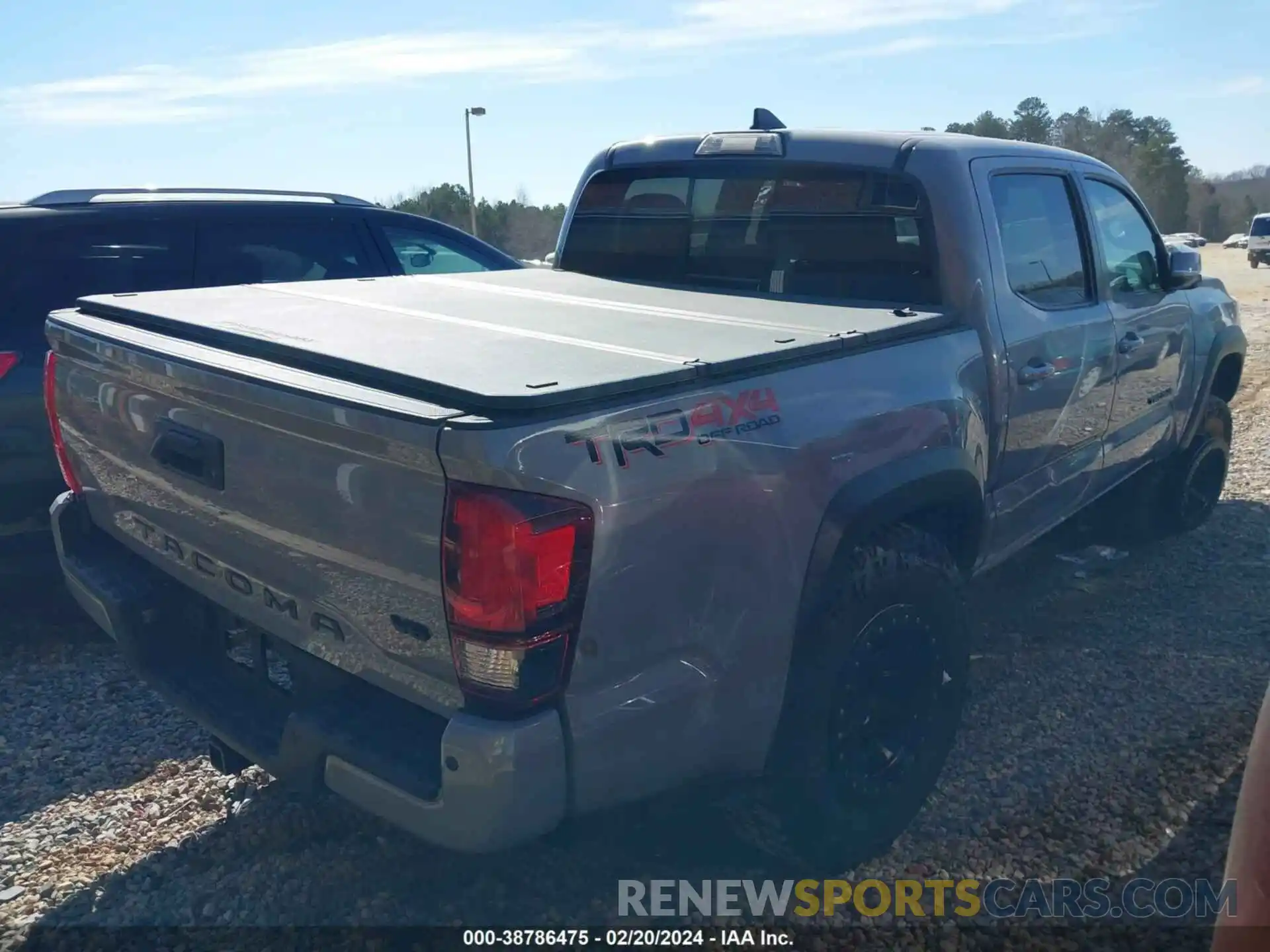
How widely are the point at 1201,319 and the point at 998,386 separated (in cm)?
243

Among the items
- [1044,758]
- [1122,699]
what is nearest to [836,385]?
[1044,758]

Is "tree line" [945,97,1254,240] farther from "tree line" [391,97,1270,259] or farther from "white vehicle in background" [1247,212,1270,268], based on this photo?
"white vehicle in background" [1247,212,1270,268]

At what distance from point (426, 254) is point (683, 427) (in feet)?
13.3

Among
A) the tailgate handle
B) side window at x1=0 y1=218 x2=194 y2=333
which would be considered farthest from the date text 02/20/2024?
side window at x1=0 y1=218 x2=194 y2=333

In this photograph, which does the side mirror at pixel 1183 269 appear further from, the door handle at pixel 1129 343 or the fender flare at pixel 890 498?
the fender flare at pixel 890 498

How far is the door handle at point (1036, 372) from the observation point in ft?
11.7

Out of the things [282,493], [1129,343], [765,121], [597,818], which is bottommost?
[597,818]

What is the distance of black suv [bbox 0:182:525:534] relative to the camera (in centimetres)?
432

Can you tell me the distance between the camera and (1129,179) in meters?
38.9

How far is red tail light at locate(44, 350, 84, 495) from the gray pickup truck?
0.03 meters

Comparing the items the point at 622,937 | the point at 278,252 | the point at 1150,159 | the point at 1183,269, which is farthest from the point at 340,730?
the point at 1150,159

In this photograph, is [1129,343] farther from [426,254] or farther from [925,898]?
[426,254]

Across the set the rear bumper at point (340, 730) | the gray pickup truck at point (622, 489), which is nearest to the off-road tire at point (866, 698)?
the gray pickup truck at point (622, 489)

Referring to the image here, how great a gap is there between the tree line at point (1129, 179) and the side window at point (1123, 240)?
98.1ft
